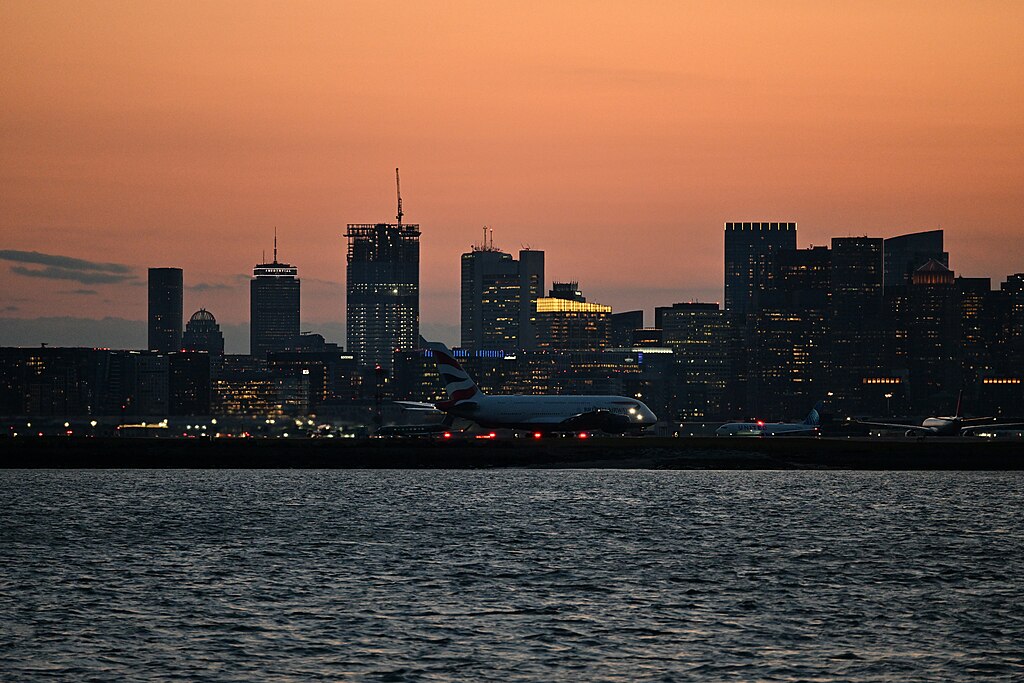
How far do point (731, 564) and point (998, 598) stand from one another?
52.5ft

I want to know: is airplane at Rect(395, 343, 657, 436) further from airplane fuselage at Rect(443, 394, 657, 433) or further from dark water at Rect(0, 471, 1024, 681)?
dark water at Rect(0, 471, 1024, 681)

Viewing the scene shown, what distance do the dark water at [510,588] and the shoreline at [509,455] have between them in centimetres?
4303

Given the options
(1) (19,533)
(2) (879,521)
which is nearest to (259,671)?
(1) (19,533)

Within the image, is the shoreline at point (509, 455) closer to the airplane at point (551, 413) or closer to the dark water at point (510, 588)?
the airplane at point (551, 413)

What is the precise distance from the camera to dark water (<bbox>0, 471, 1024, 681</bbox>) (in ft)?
143

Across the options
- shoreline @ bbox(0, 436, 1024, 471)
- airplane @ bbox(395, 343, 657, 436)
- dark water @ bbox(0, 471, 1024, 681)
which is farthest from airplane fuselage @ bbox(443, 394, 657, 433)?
dark water @ bbox(0, 471, 1024, 681)

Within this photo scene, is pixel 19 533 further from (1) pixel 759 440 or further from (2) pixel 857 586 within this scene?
(1) pixel 759 440

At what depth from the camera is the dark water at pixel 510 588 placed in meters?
43.7

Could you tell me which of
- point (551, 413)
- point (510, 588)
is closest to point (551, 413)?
point (551, 413)

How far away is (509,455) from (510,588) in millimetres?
103692

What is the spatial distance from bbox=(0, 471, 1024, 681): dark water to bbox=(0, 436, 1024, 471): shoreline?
43027mm

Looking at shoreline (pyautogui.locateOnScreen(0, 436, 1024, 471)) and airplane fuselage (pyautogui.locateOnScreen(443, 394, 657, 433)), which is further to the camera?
airplane fuselage (pyautogui.locateOnScreen(443, 394, 657, 433))

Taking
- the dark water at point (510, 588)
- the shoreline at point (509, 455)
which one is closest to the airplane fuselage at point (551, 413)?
the shoreline at point (509, 455)

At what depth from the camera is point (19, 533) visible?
8725cm
